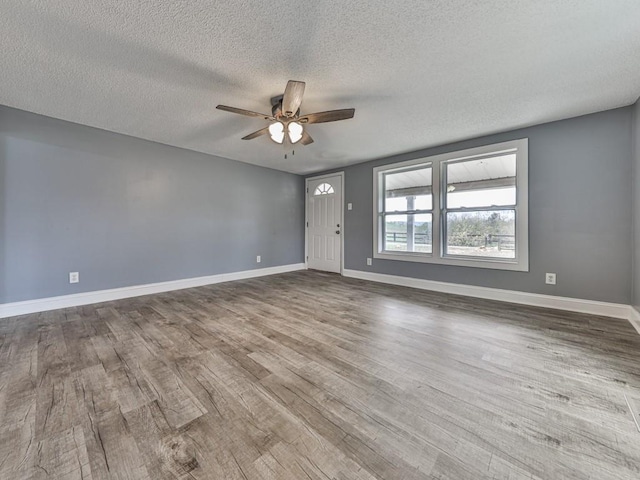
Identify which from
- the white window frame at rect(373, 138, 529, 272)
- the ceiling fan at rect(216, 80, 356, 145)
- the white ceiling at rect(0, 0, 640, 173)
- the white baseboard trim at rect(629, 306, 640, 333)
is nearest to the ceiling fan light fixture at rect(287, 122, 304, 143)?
the ceiling fan at rect(216, 80, 356, 145)

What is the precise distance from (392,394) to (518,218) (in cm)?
297

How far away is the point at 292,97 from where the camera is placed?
2.09m

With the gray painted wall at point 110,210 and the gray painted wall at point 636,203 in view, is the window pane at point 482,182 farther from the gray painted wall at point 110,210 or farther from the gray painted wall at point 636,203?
the gray painted wall at point 110,210

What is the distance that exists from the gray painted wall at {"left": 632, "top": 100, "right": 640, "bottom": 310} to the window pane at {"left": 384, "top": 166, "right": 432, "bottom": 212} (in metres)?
2.05

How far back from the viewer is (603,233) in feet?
9.07

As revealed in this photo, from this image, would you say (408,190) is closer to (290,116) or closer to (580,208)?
(580,208)

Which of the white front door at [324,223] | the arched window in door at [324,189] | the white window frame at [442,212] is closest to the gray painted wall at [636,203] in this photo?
the white window frame at [442,212]

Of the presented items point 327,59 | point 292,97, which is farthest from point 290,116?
point 327,59

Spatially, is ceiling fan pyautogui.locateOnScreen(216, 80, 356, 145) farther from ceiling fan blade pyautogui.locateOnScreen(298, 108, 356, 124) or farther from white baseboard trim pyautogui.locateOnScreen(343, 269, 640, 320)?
white baseboard trim pyautogui.locateOnScreen(343, 269, 640, 320)

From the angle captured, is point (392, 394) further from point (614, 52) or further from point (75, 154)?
point (75, 154)

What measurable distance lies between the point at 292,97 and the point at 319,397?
2.19 metres

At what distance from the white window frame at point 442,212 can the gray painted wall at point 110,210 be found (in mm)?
2364

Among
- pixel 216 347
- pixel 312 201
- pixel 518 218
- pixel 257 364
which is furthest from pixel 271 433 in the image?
pixel 312 201

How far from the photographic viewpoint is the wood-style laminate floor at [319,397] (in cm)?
105
